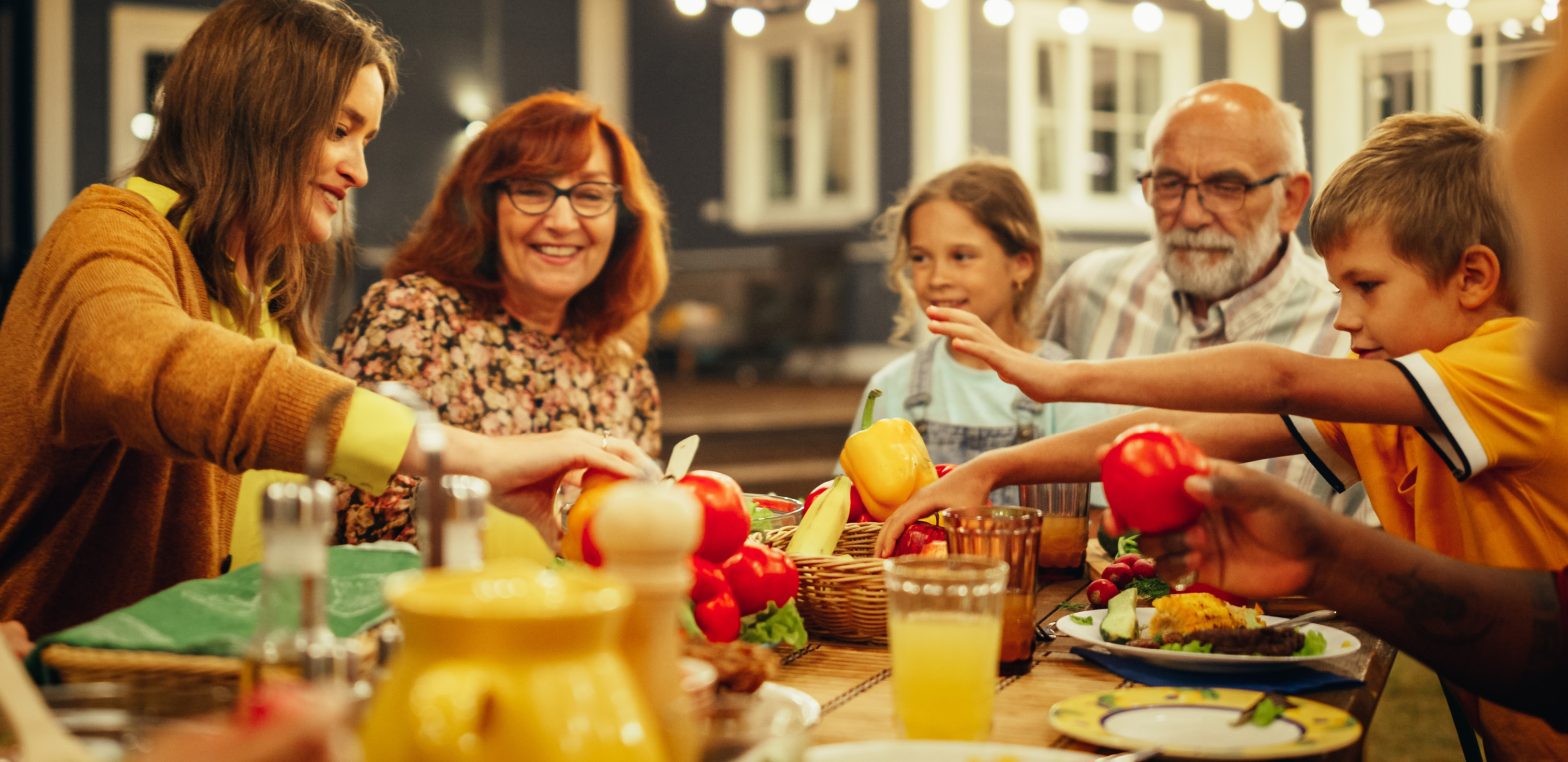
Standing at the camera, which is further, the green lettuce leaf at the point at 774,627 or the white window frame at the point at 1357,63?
the white window frame at the point at 1357,63

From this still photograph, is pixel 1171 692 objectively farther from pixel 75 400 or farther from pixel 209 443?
pixel 75 400

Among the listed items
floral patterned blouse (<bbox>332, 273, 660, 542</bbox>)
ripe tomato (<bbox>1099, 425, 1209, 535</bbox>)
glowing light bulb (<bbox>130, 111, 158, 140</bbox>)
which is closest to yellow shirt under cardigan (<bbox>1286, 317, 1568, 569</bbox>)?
ripe tomato (<bbox>1099, 425, 1209, 535</bbox>)

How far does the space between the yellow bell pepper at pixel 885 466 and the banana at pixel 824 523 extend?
0.48 feet

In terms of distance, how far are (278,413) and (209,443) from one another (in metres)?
0.09

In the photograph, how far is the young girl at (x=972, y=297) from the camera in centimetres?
307

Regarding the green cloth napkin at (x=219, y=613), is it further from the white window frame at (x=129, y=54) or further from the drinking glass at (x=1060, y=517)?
the white window frame at (x=129, y=54)

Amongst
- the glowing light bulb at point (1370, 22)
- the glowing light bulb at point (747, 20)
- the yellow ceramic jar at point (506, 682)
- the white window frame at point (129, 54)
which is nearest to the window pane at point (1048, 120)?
the glowing light bulb at point (1370, 22)

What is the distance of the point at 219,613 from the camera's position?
125 centimetres

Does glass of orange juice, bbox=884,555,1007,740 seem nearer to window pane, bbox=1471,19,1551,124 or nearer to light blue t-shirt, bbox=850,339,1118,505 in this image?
light blue t-shirt, bbox=850,339,1118,505

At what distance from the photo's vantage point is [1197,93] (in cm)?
307

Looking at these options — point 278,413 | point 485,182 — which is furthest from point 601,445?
point 485,182

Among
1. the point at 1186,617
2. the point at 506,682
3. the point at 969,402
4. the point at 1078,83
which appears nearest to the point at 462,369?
the point at 969,402

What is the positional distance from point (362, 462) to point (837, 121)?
29.7 ft

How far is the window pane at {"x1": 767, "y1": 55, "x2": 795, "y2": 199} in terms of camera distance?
1055cm
